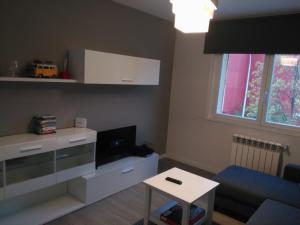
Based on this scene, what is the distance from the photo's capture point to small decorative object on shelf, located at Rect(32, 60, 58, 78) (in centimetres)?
235

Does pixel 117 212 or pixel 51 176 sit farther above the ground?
pixel 51 176

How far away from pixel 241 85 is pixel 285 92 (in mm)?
612

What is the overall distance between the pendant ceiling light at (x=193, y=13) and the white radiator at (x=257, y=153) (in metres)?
2.36

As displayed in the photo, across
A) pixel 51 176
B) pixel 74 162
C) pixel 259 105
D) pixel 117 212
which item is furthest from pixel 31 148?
pixel 259 105

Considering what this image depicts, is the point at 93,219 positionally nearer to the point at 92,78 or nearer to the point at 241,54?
the point at 92,78

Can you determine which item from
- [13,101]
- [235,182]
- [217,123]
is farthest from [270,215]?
[13,101]

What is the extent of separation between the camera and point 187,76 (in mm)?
4070

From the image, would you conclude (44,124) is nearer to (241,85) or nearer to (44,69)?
(44,69)

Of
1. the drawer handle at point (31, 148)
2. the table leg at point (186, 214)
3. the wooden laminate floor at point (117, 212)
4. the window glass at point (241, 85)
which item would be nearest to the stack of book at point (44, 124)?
Result: the drawer handle at point (31, 148)

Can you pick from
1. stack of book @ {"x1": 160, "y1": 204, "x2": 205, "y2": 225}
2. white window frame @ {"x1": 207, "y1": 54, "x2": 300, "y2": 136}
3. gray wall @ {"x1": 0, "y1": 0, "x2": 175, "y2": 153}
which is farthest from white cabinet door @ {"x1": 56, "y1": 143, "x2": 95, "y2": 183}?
white window frame @ {"x1": 207, "y1": 54, "x2": 300, "y2": 136}

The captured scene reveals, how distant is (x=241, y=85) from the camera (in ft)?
12.0

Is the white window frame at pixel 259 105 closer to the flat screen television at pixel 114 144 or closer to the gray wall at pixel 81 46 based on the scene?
the gray wall at pixel 81 46

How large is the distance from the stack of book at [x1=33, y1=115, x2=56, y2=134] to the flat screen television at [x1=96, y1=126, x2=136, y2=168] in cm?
60

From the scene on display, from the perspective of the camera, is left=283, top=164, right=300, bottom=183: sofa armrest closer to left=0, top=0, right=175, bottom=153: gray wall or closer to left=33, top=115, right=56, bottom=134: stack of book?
left=0, top=0, right=175, bottom=153: gray wall
